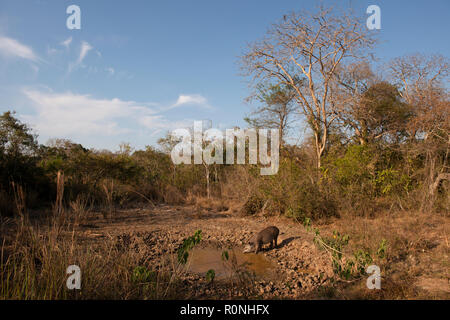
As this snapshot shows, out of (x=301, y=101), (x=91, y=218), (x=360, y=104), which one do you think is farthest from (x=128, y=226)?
(x=360, y=104)

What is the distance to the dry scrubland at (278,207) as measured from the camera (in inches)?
113

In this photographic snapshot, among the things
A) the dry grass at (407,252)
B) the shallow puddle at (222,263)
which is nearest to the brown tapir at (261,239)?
the shallow puddle at (222,263)

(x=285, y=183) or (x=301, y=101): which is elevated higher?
(x=301, y=101)

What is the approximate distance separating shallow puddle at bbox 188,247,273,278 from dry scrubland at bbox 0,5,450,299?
0.27 feet

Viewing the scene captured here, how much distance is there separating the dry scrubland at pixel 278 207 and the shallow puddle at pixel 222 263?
8cm

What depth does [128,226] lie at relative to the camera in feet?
20.6

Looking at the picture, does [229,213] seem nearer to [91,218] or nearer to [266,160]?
[266,160]

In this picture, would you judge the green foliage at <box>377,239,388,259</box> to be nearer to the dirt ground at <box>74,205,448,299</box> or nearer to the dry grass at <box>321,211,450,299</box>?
the dry grass at <box>321,211,450,299</box>

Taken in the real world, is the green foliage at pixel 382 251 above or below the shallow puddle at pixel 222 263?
above

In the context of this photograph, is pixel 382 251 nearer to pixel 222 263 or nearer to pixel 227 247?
pixel 222 263

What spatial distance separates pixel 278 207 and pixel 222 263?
11.4 ft

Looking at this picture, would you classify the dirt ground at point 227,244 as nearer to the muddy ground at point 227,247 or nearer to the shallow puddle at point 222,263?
the muddy ground at point 227,247

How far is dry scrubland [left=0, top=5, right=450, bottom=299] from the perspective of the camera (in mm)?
2869
